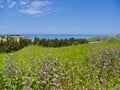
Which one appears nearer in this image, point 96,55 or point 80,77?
point 80,77

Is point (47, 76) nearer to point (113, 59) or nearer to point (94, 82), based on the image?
point (94, 82)

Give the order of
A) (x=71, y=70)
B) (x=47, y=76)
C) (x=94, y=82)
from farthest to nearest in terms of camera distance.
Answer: (x=71, y=70) < (x=94, y=82) < (x=47, y=76)

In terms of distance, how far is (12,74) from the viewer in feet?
20.7

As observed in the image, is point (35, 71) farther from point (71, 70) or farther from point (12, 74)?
point (71, 70)

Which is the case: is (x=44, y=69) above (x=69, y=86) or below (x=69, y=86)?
above

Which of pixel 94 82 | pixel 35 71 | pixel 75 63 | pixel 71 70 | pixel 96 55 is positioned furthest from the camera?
pixel 96 55

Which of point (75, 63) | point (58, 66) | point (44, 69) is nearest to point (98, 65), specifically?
point (75, 63)

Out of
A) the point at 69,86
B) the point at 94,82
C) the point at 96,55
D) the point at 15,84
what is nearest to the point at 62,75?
the point at 69,86

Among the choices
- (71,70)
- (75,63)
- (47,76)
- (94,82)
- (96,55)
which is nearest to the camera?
(47,76)

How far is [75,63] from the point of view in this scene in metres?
8.41

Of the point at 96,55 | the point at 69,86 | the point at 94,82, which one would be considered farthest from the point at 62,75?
the point at 96,55

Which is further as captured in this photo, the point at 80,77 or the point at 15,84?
the point at 80,77

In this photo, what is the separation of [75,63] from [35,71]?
2.03 metres

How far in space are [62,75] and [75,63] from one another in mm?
1386
